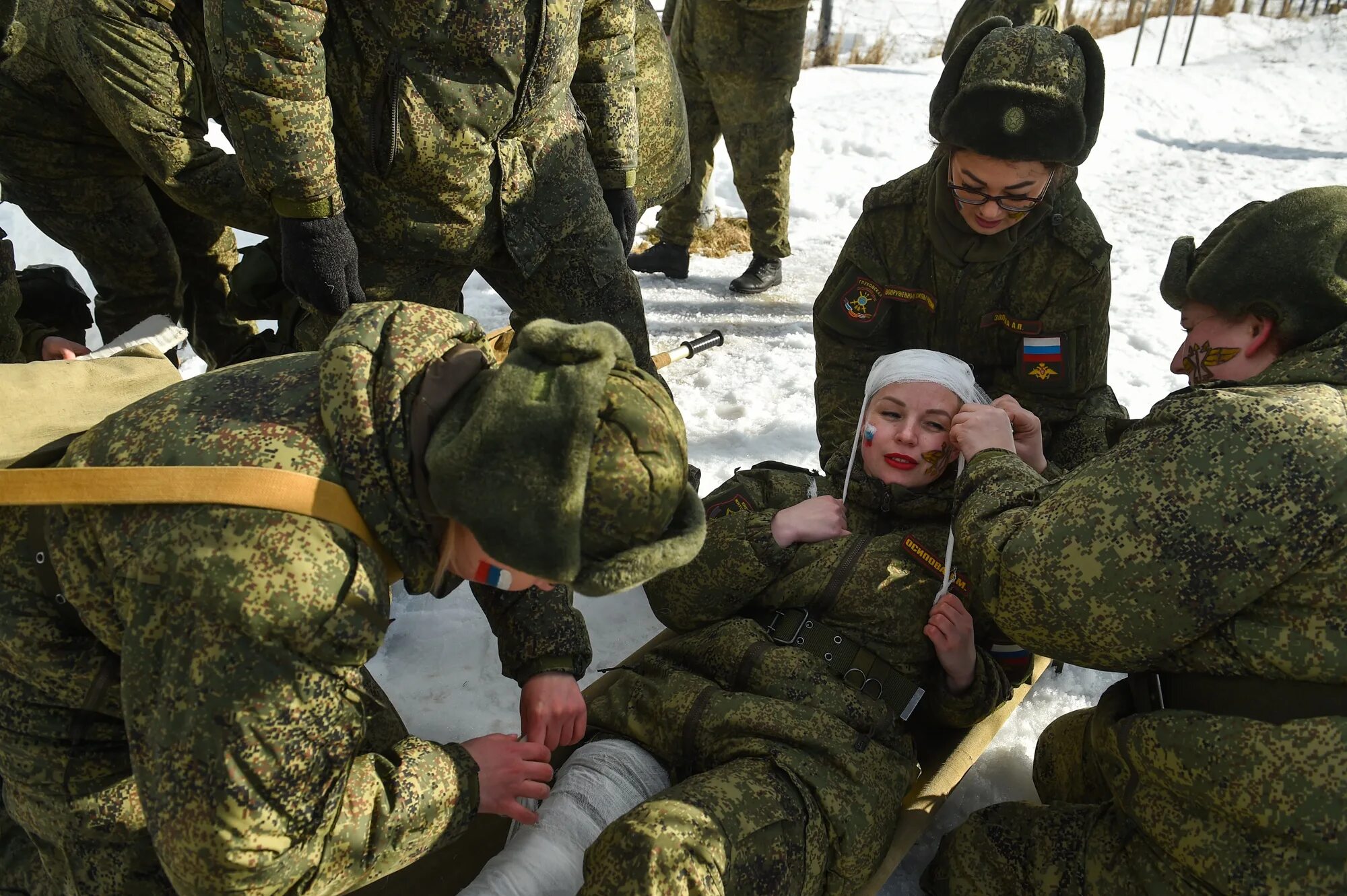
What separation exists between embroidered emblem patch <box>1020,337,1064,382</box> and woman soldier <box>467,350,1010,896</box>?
0.39 metres

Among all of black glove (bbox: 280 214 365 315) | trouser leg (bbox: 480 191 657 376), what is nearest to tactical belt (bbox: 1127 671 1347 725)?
trouser leg (bbox: 480 191 657 376)

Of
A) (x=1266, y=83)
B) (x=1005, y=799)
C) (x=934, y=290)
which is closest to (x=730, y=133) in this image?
(x=934, y=290)

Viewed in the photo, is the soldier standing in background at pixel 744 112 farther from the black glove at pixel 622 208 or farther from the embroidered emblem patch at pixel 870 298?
the embroidered emblem patch at pixel 870 298

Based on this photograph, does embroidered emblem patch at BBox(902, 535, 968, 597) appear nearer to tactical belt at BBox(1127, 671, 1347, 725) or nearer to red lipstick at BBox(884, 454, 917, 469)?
red lipstick at BBox(884, 454, 917, 469)

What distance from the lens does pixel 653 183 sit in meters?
4.20

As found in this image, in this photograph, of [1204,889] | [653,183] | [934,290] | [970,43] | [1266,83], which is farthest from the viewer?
[1266,83]

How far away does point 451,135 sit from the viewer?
105 inches

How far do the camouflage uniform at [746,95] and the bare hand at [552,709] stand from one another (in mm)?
3961

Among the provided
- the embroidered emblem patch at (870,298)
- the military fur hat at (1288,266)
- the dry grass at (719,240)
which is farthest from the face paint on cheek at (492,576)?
the dry grass at (719,240)

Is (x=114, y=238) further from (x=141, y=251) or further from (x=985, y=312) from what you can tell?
(x=985, y=312)

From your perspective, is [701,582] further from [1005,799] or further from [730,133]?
[730,133]

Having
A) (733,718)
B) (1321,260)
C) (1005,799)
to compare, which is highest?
(1321,260)

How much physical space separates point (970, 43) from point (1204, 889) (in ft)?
7.51

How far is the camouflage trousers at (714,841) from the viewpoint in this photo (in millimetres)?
1819
